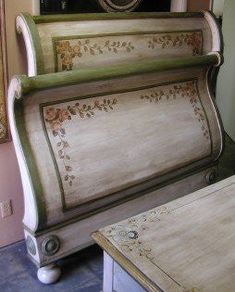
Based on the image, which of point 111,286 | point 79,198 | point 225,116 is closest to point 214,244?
point 111,286

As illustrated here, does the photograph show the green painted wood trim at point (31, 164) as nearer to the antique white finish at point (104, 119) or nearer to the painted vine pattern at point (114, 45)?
the antique white finish at point (104, 119)

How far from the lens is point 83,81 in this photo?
5.64ft

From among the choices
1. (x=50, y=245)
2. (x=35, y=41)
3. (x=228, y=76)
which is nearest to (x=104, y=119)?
(x=35, y=41)

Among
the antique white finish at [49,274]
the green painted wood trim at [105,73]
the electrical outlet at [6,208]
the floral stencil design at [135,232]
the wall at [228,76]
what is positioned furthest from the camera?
the wall at [228,76]

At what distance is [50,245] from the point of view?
5.86 ft

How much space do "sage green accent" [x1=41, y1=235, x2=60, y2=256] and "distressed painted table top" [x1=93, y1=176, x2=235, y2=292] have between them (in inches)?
21.6

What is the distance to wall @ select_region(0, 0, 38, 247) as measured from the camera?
179 cm

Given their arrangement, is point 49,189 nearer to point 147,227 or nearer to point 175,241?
point 147,227

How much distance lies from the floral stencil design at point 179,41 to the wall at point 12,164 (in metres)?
0.63

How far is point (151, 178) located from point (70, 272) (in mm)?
623

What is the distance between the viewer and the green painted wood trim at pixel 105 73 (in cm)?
157

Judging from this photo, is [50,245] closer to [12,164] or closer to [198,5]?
[12,164]

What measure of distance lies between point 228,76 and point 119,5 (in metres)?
1.77

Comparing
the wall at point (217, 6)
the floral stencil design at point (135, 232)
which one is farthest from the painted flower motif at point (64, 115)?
the wall at point (217, 6)
